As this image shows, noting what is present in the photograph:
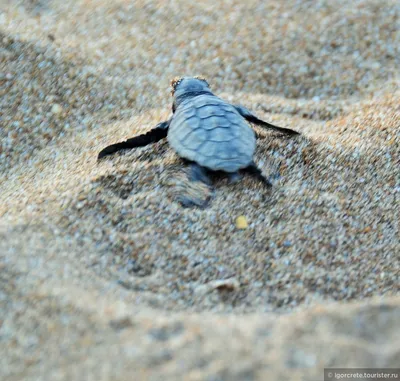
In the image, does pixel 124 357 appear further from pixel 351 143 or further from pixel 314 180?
pixel 351 143

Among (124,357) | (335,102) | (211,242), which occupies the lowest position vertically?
(335,102)

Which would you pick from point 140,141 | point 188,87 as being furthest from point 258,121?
point 140,141

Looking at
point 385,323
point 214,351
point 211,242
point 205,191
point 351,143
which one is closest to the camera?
point 214,351

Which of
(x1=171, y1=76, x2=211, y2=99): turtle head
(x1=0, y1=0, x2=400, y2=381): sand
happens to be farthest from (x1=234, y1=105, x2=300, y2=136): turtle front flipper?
(x1=171, y1=76, x2=211, y2=99): turtle head

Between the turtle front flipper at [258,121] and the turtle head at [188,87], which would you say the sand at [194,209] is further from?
the turtle head at [188,87]

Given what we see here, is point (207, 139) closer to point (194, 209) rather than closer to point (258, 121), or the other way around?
point (194, 209)

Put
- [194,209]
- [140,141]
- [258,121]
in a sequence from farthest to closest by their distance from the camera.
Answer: [258,121] → [140,141] → [194,209]

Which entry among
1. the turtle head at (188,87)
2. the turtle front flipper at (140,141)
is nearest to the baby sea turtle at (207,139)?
the turtle front flipper at (140,141)

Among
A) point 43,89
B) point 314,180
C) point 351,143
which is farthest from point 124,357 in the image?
point 43,89
